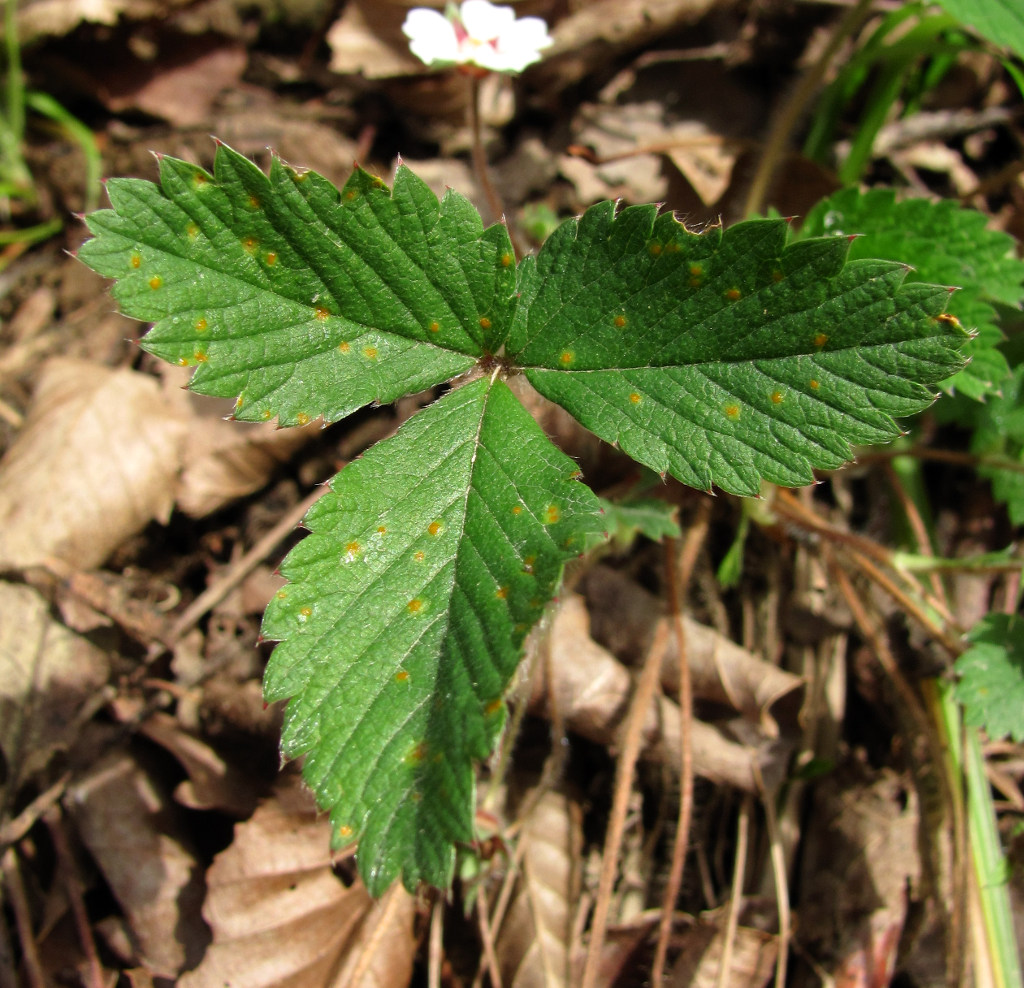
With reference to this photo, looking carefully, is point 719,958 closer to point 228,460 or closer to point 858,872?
point 858,872

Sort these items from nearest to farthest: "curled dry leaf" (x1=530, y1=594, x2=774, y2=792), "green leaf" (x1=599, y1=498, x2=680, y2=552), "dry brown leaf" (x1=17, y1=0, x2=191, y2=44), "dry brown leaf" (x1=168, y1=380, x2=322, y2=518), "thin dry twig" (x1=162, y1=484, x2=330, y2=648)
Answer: "green leaf" (x1=599, y1=498, x2=680, y2=552), "curled dry leaf" (x1=530, y1=594, x2=774, y2=792), "thin dry twig" (x1=162, y1=484, x2=330, y2=648), "dry brown leaf" (x1=168, y1=380, x2=322, y2=518), "dry brown leaf" (x1=17, y1=0, x2=191, y2=44)

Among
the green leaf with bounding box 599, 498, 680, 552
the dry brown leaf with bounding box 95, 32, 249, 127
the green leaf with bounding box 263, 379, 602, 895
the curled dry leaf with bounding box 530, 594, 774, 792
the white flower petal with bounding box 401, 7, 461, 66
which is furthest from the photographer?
the dry brown leaf with bounding box 95, 32, 249, 127

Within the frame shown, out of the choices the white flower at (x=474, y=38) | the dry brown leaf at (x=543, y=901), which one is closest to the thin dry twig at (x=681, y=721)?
the dry brown leaf at (x=543, y=901)

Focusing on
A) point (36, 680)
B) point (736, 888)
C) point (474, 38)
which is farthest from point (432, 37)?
point (736, 888)

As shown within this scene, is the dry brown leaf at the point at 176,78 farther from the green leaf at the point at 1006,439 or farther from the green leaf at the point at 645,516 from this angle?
the green leaf at the point at 1006,439

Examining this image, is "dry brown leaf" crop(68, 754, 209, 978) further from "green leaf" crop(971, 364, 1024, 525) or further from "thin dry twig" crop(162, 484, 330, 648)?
"green leaf" crop(971, 364, 1024, 525)

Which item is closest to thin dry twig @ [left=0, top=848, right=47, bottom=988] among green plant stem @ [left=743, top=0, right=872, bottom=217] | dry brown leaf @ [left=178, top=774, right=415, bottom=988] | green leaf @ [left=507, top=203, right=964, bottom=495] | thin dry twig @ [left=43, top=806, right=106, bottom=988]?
thin dry twig @ [left=43, top=806, right=106, bottom=988]
